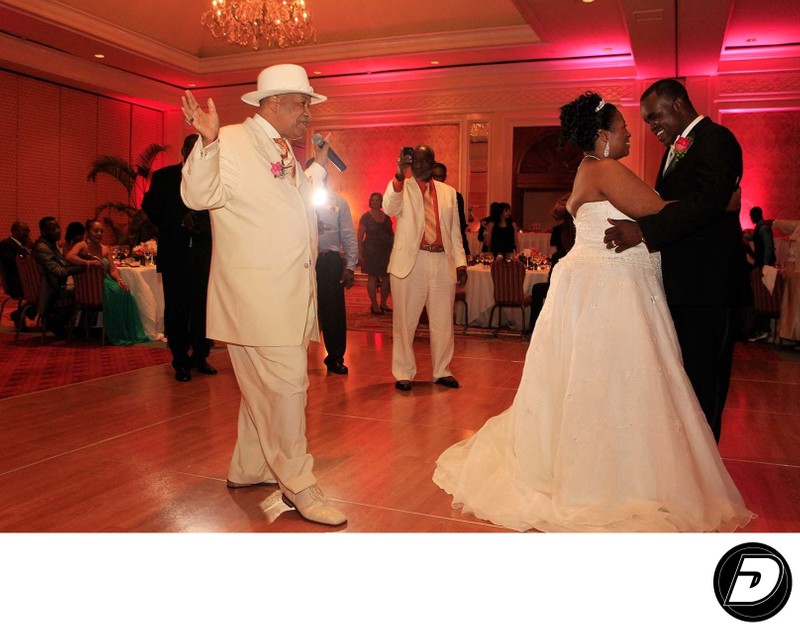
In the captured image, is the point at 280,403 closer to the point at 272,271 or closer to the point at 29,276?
the point at 272,271

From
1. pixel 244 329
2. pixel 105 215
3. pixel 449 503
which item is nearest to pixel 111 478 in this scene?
pixel 244 329

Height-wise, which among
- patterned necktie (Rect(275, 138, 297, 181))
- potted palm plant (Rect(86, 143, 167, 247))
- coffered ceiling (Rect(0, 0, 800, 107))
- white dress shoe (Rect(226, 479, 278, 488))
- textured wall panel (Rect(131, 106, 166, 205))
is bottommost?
white dress shoe (Rect(226, 479, 278, 488))

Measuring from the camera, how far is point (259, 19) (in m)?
10.0

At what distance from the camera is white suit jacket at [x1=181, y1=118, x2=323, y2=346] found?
2.83 meters

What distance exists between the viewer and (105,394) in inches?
206

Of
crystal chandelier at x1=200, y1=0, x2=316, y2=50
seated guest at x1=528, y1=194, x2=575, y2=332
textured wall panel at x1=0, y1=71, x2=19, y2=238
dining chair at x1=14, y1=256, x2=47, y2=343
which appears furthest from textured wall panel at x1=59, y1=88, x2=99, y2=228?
seated guest at x1=528, y1=194, x2=575, y2=332

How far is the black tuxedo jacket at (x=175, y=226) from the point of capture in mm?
5695

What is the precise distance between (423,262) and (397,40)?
805 centimetres

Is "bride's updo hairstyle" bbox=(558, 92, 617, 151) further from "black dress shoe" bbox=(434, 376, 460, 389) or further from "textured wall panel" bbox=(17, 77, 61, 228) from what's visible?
"textured wall panel" bbox=(17, 77, 61, 228)

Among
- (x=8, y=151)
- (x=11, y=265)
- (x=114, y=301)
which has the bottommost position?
(x=114, y=301)

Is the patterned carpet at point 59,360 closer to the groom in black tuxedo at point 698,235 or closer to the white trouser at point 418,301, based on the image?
the white trouser at point 418,301

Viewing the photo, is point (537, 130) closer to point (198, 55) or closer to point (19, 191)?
point (198, 55)

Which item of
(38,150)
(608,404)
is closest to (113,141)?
(38,150)

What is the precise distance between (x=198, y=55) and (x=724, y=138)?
13.0 meters
